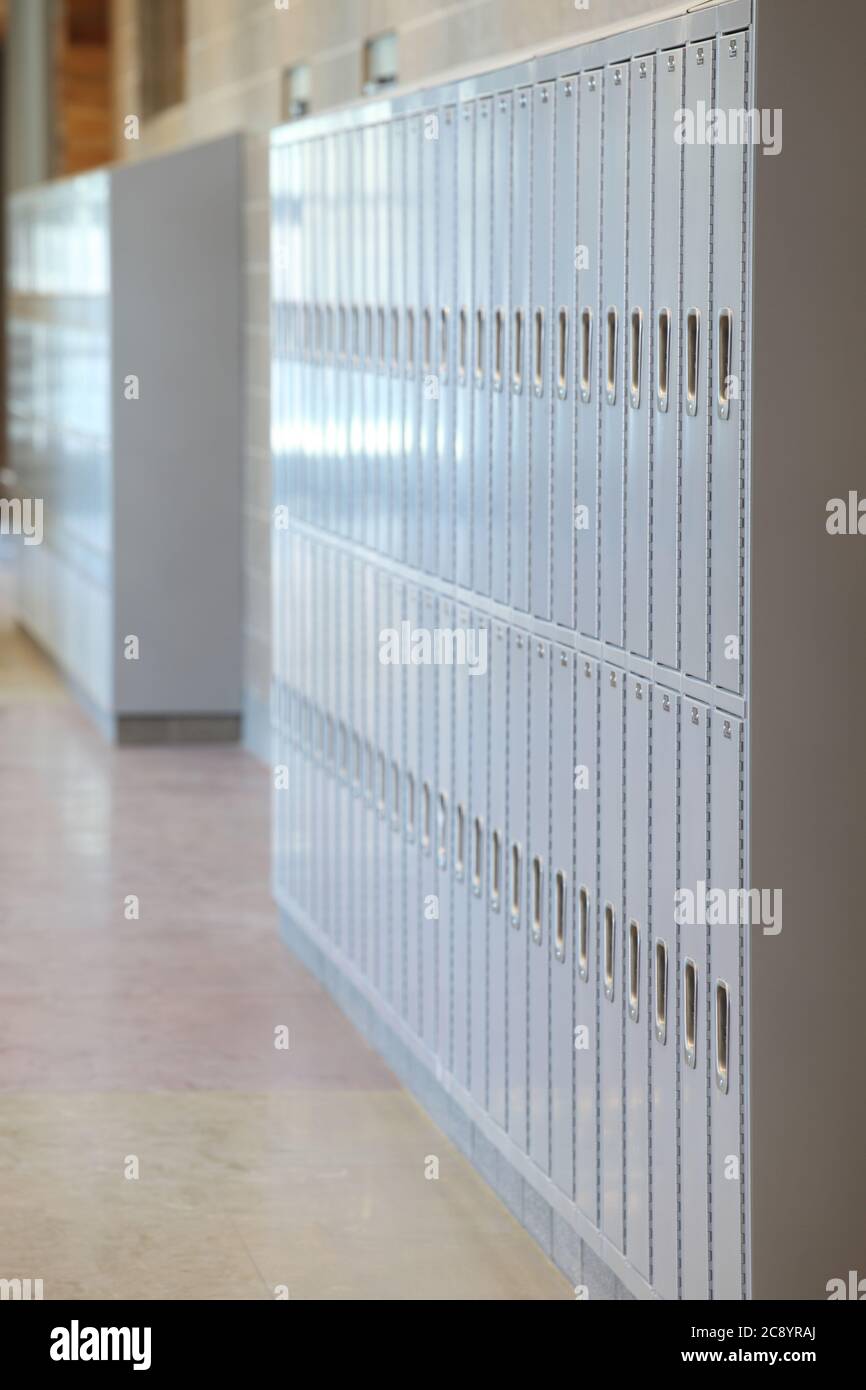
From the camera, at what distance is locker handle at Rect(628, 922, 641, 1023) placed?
3904mm

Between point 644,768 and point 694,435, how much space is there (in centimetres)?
60

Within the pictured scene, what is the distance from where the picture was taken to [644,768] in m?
3.83

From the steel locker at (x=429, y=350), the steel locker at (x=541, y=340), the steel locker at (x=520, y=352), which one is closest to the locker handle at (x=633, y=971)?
the steel locker at (x=541, y=340)

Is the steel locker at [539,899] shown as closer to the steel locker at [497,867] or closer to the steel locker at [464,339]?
the steel locker at [497,867]

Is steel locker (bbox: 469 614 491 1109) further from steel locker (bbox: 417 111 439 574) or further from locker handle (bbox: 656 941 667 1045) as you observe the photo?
locker handle (bbox: 656 941 667 1045)

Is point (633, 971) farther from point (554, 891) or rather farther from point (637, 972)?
point (554, 891)

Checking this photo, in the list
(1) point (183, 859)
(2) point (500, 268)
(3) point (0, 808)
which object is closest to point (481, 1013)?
(2) point (500, 268)

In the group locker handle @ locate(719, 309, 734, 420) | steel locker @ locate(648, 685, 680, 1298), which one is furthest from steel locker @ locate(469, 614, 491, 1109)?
locker handle @ locate(719, 309, 734, 420)

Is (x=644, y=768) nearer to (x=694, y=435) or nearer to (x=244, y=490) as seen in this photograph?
(x=694, y=435)

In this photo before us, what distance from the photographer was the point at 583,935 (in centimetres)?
420

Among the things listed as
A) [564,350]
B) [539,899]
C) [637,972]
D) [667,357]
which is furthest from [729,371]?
[539,899]

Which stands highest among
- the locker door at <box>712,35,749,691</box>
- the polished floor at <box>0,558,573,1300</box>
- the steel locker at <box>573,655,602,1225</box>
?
the locker door at <box>712,35,749,691</box>

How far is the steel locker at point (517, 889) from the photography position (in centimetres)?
455

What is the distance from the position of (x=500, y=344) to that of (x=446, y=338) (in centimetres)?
43
